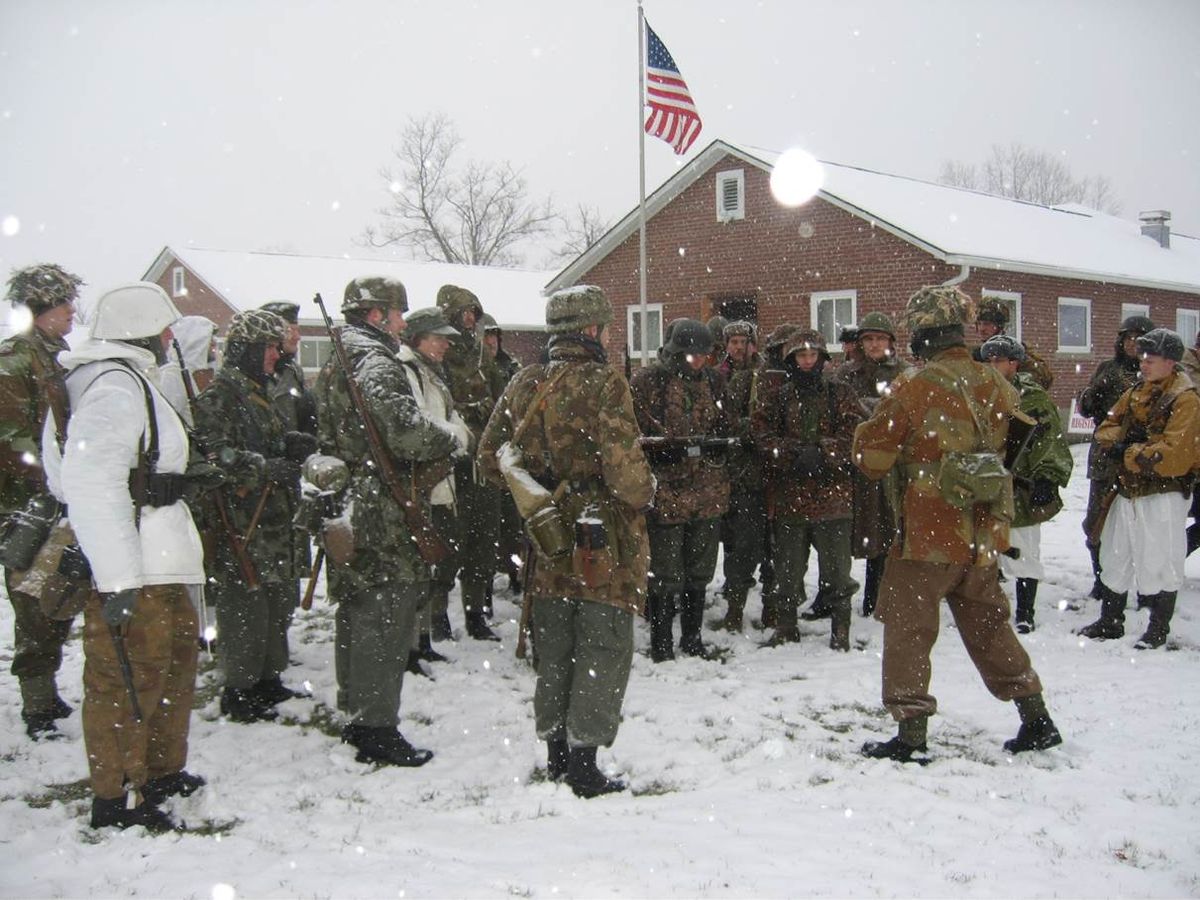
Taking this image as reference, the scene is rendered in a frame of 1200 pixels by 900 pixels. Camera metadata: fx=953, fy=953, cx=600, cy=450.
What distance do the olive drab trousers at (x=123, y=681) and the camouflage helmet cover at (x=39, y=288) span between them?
1.81 meters

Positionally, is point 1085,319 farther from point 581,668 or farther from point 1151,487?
point 581,668

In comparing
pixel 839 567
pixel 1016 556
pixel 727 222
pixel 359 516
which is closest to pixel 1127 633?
pixel 1016 556

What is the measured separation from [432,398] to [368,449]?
2.13ft

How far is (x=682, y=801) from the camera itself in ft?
12.2

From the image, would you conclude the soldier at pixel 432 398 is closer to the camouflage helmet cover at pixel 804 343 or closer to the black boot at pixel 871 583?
the camouflage helmet cover at pixel 804 343

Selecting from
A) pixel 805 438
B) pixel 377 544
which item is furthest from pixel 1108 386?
pixel 377 544

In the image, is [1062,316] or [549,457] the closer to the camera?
[549,457]

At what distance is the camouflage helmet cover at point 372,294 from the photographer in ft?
14.5

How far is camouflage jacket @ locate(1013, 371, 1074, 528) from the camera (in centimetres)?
578

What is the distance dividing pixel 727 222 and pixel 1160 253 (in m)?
12.5

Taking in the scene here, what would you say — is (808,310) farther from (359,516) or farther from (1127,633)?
(359,516)

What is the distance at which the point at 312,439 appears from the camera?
475 centimetres

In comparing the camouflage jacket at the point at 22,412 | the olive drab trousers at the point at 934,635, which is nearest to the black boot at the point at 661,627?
the olive drab trousers at the point at 934,635

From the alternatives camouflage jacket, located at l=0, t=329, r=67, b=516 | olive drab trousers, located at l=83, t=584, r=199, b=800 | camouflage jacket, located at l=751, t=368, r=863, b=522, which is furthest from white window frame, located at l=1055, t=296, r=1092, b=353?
olive drab trousers, located at l=83, t=584, r=199, b=800
